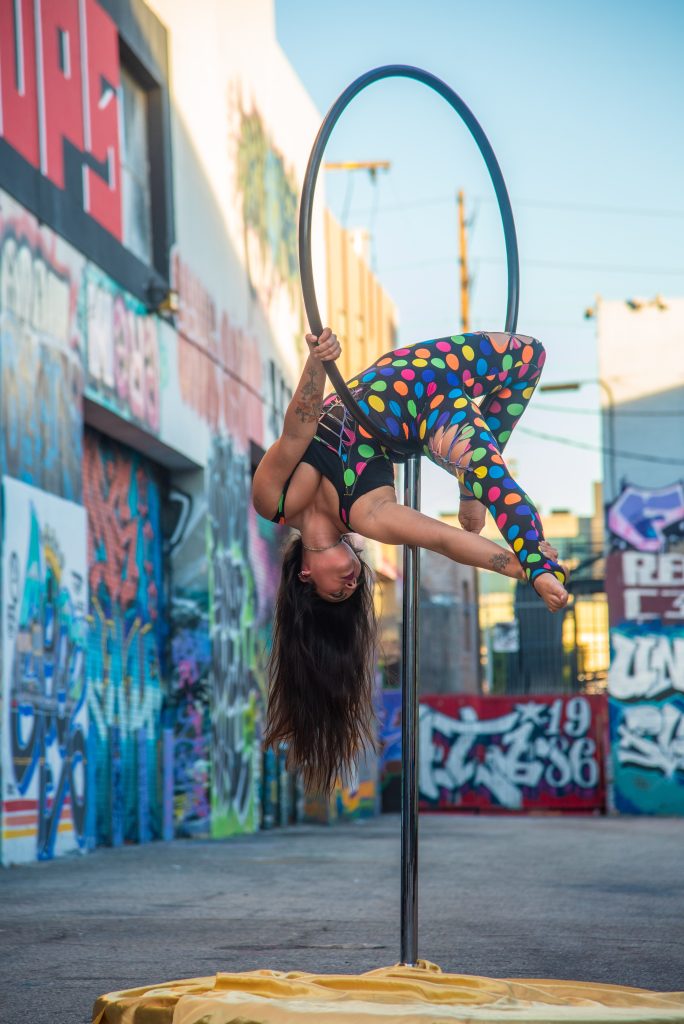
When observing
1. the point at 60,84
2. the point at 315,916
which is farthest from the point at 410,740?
the point at 60,84

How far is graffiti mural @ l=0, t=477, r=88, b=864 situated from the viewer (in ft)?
30.9

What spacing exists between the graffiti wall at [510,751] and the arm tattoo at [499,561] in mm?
19206

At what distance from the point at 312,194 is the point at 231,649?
1089cm

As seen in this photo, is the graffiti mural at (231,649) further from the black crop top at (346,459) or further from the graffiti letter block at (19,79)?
the black crop top at (346,459)

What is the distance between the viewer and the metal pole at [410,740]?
4516 millimetres

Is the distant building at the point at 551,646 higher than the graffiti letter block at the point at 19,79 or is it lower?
lower

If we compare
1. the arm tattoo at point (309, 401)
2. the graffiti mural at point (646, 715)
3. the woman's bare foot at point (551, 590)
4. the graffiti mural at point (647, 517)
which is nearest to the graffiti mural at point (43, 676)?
the arm tattoo at point (309, 401)

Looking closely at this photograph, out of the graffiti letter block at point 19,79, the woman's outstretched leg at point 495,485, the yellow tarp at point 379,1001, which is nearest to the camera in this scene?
the yellow tarp at point 379,1001

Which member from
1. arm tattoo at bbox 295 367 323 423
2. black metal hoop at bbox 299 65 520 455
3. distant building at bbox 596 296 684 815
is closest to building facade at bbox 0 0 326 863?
black metal hoop at bbox 299 65 520 455

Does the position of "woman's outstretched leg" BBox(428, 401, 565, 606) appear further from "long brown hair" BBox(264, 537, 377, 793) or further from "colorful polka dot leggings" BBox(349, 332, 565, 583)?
"long brown hair" BBox(264, 537, 377, 793)

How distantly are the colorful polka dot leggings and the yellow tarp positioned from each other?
1.27 m

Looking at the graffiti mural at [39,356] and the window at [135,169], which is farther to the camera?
the window at [135,169]

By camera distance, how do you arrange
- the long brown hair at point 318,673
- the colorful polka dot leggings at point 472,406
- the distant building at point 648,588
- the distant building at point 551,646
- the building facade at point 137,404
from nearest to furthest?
the colorful polka dot leggings at point 472,406 < the long brown hair at point 318,673 < the building facade at point 137,404 < the distant building at point 648,588 < the distant building at point 551,646

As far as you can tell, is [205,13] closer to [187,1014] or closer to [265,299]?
[265,299]
